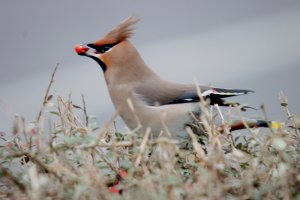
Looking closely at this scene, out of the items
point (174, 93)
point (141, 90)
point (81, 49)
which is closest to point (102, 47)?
point (81, 49)

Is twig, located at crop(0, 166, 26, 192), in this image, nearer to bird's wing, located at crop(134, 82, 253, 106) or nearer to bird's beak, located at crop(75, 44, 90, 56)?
bird's wing, located at crop(134, 82, 253, 106)

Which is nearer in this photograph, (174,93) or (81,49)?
(174,93)

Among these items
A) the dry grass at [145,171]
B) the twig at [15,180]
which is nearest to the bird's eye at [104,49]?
the dry grass at [145,171]

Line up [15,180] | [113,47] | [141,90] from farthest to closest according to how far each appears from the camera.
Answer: [113,47], [141,90], [15,180]

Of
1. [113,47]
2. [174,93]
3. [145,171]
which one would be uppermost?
[113,47]

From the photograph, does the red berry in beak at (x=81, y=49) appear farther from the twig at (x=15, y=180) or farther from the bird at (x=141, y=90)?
the twig at (x=15, y=180)

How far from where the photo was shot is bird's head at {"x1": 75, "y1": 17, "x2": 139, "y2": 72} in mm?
4191

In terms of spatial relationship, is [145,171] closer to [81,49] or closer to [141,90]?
[141,90]

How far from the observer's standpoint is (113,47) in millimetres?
4246

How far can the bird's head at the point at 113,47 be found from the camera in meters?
4.19

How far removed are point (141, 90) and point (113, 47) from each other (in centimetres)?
32

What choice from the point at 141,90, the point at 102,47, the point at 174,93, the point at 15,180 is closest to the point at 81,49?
the point at 102,47

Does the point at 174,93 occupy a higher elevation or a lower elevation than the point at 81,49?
lower

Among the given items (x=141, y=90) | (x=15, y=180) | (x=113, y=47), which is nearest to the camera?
(x=15, y=180)
